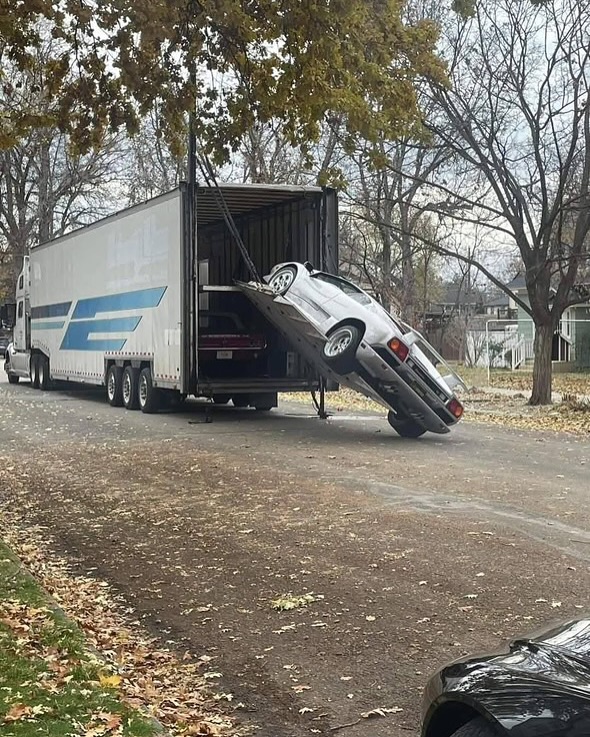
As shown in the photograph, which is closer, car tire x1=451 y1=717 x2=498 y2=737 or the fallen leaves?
car tire x1=451 y1=717 x2=498 y2=737

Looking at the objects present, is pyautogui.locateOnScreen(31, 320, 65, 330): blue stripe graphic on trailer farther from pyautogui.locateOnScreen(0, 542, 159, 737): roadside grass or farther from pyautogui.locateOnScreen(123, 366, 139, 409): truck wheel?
pyautogui.locateOnScreen(0, 542, 159, 737): roadside grass

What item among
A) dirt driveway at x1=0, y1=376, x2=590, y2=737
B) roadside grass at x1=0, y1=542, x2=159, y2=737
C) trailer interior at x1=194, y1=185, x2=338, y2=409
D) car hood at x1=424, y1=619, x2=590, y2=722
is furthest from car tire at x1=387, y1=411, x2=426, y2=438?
car hood at x1=424, y1=619, x2=590, y2=722

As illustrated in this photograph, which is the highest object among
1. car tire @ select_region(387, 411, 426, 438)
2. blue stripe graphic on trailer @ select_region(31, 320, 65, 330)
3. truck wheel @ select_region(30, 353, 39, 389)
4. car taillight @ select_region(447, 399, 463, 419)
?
blue stripe graphic on trailer @ select_region(31, 320, 65, 330)

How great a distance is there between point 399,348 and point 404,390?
0.63 m

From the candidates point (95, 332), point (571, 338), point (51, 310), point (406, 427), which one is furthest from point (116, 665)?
point (571, 338)

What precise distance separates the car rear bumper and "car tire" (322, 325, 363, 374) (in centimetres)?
12

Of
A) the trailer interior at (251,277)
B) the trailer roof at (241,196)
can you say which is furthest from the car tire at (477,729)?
the trailer roof at (241,196)

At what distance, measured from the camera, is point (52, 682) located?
4.50 metres

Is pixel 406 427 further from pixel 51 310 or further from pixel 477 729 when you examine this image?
pixel 51 310

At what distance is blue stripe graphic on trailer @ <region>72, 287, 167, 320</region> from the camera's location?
17.1 m

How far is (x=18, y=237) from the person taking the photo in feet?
147

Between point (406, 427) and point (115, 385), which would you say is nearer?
point (406, 427)

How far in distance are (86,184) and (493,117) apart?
2530 centimetres

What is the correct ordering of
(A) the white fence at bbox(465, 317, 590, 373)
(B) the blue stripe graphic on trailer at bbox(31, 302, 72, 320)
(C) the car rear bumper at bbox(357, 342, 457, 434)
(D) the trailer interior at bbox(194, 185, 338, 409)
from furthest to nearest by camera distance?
(A) the white fence at bbox(465, 317, 590, 373)
(B) the blue stripe graphic on trailer at bbox(31, 302, 72, 320)
(D) the trailer interior at bbox(194, 185, 338, 409)
(C) the car rear bumper at bbox(357, 342, 457, 434)
